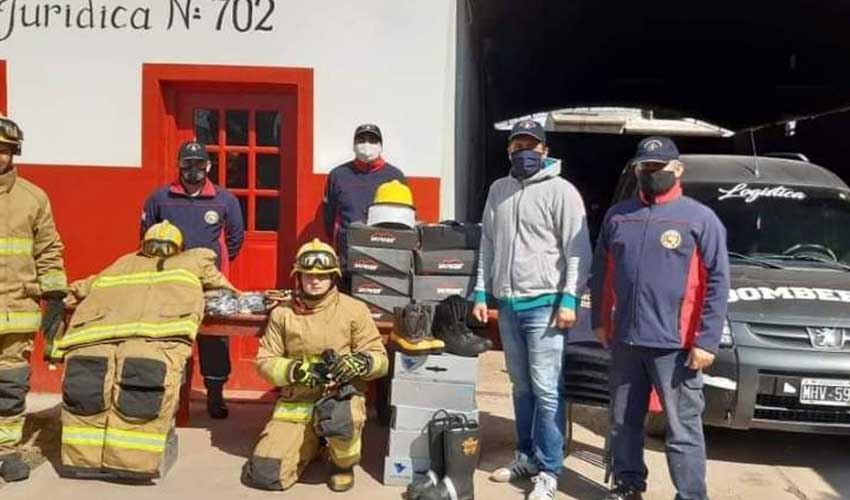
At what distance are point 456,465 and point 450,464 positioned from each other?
3cm

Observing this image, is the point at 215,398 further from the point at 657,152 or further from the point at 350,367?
the point at 657,152

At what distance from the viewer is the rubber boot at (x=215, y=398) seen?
6.79 meters

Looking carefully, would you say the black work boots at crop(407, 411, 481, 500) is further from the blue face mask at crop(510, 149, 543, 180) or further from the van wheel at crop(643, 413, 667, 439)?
the van wheel at crop(643, 413, 667, 439)

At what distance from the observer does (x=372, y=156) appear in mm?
6734

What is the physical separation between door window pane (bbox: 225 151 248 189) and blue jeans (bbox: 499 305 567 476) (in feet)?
10.3

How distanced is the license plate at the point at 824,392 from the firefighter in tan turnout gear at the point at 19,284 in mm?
4517

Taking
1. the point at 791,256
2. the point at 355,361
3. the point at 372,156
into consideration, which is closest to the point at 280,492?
the point at 355,361

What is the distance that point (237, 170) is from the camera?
7.64 m

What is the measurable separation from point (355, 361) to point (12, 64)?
4167 millimetres

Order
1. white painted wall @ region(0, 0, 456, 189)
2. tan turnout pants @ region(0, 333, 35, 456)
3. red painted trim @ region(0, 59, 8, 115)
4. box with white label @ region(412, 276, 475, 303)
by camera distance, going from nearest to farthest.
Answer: tan turnout pants @ region(0, 333, 35, 456) → box with white label @ region(412, 276, 475, 303) → white painted wall @ region(0, 0, 456, 189) → red painted trim @ region(0, 59, 8, 115)

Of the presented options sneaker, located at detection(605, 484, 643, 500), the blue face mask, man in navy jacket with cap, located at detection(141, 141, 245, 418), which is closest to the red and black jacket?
the blue face mask

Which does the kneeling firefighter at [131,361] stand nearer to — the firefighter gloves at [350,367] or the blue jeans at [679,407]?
the firefighter gloves at [350,367]

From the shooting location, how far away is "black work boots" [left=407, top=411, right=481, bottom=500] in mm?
5098

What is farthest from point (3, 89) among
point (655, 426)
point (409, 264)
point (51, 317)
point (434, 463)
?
point (655, 426)
